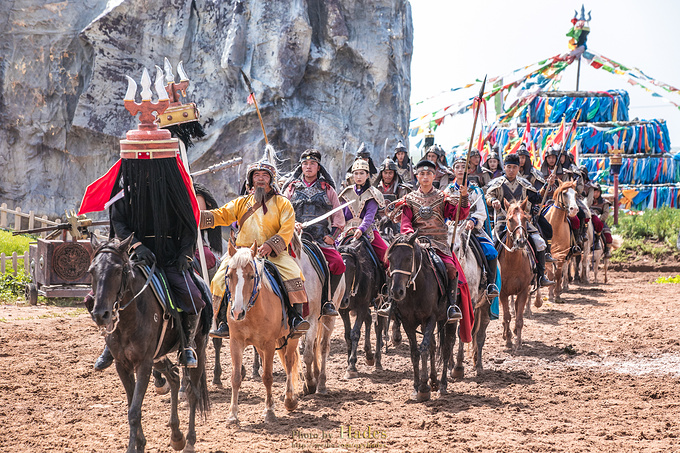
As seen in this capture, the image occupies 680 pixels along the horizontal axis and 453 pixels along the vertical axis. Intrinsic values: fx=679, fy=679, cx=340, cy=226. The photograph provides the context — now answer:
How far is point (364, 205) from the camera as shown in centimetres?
973

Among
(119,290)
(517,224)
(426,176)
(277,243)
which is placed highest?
(426,176)

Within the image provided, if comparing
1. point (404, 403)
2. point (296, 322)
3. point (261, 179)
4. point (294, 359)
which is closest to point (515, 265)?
point (404, 403)

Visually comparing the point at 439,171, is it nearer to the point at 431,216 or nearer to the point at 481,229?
the point at 481,229

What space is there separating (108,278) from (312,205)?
155 inches

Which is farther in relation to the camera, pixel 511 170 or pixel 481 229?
pixel 511 170

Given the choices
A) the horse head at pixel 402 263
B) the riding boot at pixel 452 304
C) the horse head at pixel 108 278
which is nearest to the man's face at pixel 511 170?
the riding boot at pixel 452 304

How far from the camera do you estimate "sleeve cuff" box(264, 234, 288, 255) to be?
663 cm

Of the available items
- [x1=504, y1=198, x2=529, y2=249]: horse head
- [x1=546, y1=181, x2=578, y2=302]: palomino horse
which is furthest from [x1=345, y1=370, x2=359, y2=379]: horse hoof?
[x1=546, y1=181, x2=578, y2=302]: palomino horse

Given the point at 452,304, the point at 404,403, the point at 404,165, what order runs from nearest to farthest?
the point at 404,403
the point at 452,304
the point at 404,165

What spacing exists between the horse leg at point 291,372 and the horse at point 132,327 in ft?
4.08

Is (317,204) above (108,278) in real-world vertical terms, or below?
above

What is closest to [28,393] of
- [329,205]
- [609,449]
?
[329,205]

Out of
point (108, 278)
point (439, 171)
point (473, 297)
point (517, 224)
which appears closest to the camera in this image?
point (108, 278)

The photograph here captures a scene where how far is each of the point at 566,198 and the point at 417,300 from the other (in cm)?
782
